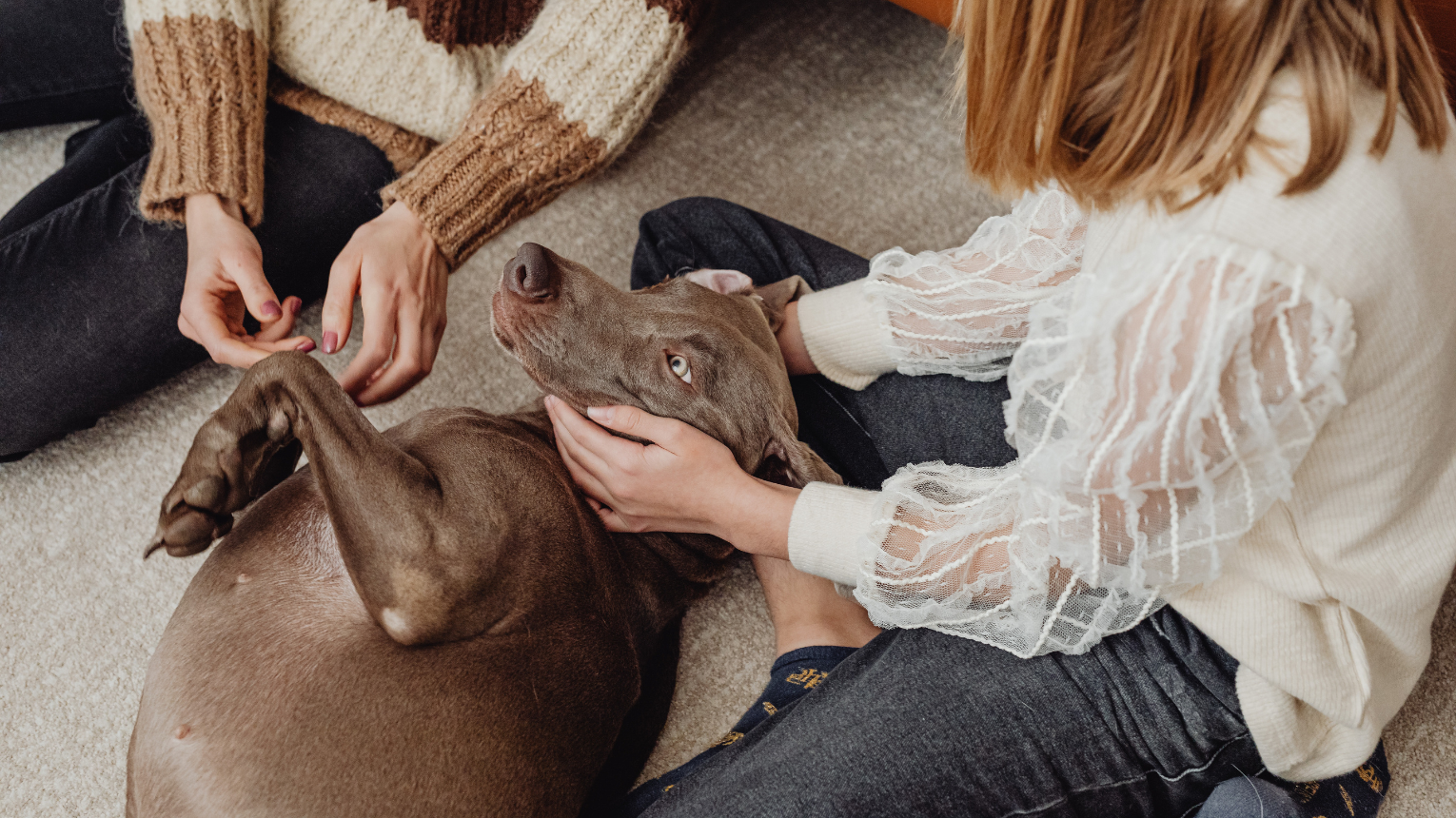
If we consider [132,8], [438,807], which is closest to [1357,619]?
[438,807]

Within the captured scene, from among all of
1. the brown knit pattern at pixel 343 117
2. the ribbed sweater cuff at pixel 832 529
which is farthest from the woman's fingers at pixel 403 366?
the ribbed sweater cuff at pixel 832 529

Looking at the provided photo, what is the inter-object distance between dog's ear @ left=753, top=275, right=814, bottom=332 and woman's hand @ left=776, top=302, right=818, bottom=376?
0.04 ft

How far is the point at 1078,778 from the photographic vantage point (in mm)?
1396

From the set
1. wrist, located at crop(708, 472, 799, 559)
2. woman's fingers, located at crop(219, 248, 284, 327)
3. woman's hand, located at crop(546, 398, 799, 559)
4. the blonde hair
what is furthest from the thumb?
the blonde hair

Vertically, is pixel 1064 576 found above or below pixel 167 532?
above

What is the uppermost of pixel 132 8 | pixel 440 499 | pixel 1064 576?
pixel 132 8

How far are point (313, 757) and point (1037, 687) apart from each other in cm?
103

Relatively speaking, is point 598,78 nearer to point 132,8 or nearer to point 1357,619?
point 132,8

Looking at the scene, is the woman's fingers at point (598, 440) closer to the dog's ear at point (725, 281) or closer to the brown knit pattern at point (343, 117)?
the dog's ear at point (725, 281)

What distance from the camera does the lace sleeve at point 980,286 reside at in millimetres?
1634

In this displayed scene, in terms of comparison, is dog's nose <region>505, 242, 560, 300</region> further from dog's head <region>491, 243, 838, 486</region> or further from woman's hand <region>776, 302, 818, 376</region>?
woman's hand <region>776, 302, 818, 376</region>

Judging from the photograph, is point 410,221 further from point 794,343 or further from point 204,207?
point 794,343

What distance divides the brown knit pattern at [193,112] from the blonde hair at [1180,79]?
1.37 m

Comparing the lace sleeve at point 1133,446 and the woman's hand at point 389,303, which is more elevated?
the lace sleeve at point 1133,446
